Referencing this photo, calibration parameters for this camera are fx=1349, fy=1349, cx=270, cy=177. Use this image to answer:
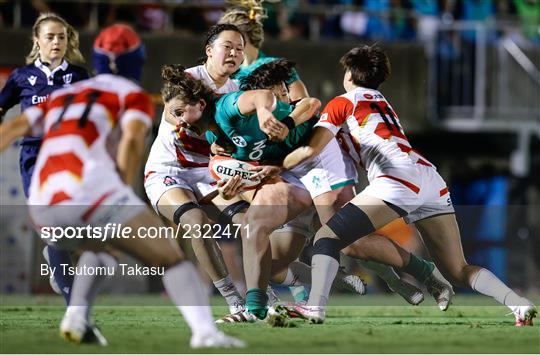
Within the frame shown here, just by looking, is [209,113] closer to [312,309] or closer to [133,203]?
[312,309]

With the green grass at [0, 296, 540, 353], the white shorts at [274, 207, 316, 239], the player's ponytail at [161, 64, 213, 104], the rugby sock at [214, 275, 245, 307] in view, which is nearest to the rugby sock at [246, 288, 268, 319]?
the green grass at [0, 296, 540, 353]

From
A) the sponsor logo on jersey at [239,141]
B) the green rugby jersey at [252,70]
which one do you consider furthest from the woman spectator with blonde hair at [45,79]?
the sponsor logo on jersey at [239,141]

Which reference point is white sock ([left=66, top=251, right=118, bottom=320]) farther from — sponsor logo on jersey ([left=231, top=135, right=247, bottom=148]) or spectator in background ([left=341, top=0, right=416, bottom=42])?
spectator in background ([left=341, top=0, right=416, bottom=42])

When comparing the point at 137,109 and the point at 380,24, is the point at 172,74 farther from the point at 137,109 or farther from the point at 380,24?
the point at 380,24

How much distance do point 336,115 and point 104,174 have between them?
2821 millimetres

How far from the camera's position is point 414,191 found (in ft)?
32.9

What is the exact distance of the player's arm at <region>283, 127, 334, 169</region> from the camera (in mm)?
9789

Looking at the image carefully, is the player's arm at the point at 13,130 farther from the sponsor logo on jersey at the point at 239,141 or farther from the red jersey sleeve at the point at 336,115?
the red jersey sleeve at the point at 336,115

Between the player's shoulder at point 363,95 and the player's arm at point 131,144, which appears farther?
the player's shoulder at point 363,95

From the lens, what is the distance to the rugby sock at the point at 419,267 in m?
10.5

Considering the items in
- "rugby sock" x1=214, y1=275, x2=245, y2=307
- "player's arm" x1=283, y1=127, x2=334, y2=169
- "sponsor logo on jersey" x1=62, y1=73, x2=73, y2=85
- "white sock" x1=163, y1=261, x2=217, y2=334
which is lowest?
"rugby sock" x1=214, y1=275, x2=245, y2=307

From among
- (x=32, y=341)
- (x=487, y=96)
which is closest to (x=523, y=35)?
(x=487, y=96)

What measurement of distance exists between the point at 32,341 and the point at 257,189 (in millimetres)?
2780

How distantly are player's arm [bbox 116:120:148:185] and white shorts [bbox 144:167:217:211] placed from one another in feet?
10.1
